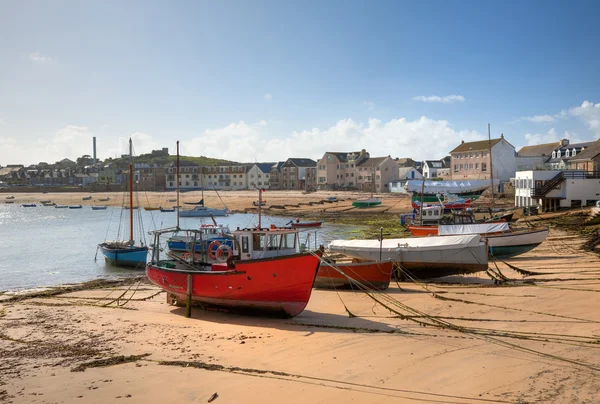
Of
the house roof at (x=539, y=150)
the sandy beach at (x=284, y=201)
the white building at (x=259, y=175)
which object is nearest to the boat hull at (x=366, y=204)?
the sandy beach at (x=284, y=201)

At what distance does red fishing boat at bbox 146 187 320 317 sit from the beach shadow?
0.27 meters

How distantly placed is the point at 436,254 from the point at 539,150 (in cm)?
8847

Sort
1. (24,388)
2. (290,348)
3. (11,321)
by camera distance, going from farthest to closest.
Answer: (11,321)
(290,348)
(24,388)

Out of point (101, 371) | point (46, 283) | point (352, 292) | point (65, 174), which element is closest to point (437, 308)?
point (352, 292)

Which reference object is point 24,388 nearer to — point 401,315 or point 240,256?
point 240,256

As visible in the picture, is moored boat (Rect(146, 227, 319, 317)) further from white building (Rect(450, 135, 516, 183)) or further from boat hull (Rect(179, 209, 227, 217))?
white building (Rect(450, 135, 516, 183))

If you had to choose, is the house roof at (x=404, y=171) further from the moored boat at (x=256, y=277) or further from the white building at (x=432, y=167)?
the moored boat at (x=256, y=277)

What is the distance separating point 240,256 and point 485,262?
11.4 meters

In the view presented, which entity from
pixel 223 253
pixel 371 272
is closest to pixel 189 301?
pixel 223 253

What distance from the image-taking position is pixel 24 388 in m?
10.3

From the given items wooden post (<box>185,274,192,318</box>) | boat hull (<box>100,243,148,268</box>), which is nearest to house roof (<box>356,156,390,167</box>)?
boat hull (<box>100,243,148,268</box>)

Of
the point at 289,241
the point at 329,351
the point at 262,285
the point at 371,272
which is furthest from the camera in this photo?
the point at 371,272

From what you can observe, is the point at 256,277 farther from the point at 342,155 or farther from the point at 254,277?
the point at 342,155

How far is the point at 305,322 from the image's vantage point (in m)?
15.6
